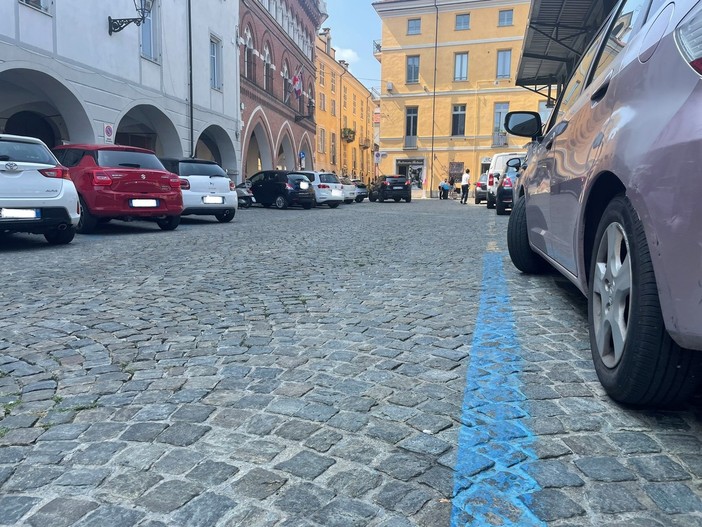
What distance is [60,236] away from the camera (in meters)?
8.91

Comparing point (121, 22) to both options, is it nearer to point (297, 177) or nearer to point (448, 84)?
point (297, 177)

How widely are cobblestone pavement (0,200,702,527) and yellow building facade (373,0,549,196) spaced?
39945mm

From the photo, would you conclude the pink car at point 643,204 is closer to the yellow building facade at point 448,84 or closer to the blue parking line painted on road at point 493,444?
the blue parking line painted on road at point 493,444

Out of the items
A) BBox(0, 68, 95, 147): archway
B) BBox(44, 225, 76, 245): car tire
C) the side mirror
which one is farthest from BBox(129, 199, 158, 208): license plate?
the side mirror

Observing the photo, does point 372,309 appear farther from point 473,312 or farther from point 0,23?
point 0,23

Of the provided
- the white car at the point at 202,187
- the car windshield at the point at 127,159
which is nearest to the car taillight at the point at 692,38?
the car windshield at the point at 127,159

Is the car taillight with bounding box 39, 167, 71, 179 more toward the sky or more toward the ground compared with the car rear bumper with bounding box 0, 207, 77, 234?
more toward the sky

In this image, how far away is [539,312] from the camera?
4.20 metres

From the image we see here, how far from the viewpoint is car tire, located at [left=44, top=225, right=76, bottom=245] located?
8866 millimetres

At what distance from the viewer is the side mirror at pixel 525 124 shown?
496 cm

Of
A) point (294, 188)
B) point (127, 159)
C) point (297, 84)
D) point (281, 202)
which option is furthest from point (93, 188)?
point (297, 84)

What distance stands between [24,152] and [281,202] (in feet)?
46.6

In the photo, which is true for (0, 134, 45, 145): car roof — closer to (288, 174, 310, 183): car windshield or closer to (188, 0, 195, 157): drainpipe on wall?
(188, 0, 195, 157): drainpipe on wall

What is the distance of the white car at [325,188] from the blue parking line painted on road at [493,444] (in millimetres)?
20421
